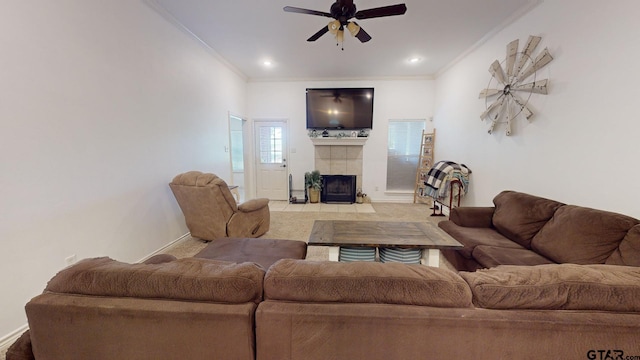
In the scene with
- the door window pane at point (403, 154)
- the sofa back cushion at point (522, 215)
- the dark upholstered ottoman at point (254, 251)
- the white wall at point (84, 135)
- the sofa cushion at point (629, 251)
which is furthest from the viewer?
the door window pane at point (403, 154)

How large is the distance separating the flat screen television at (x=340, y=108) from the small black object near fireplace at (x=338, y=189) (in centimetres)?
121

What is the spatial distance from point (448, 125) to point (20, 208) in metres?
5.73

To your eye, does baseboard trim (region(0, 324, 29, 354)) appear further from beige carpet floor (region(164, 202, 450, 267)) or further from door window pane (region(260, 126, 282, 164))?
door window pane (region(260, 126, 282, 164))

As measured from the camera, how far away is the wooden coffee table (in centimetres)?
190

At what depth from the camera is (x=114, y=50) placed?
2.26 metres

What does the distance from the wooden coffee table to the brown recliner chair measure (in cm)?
119

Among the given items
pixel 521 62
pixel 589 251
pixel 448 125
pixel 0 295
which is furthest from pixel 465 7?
pixel 0 295

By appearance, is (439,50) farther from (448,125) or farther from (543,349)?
(543,349)

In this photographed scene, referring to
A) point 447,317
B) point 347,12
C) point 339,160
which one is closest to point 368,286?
point 447,317

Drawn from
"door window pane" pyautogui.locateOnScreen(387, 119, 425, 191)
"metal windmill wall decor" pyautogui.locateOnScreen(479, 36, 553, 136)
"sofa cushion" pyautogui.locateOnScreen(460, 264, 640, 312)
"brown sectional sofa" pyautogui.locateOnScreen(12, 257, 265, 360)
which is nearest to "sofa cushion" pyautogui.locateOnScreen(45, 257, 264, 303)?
"brown sectional sofa" pyautogui.locateOnScreen(12, 257, 265, 360)

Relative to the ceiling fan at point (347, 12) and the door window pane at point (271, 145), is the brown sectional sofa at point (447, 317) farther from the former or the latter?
the door window pane at point (271, 145)

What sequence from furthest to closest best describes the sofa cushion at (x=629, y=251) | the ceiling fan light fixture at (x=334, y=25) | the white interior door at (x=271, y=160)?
the white interior door at (x=271, y=160), the ceiling fan light fixture at (x=334, y=25), the sofa cushion at (x=629, y=251)

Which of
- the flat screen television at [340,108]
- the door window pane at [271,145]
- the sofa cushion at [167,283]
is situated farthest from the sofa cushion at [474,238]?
the door window pane at [271,145]

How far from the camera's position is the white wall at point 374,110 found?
545 centimetres
